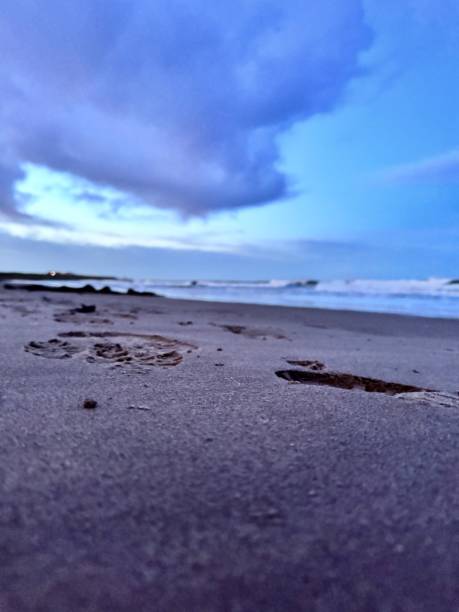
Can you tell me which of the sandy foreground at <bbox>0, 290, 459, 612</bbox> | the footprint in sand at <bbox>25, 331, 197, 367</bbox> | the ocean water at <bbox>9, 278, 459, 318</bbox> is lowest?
the sandy foreground at <bbox>0, 290, 459, 612</bbox>

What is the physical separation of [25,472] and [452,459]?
96 centimetres

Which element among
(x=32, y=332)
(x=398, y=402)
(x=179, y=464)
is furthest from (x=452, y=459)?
(x=32, y=332)

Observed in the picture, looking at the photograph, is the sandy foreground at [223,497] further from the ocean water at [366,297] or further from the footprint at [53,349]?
the ocean water at [366,297]

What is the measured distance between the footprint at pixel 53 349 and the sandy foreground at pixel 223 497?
437 mm

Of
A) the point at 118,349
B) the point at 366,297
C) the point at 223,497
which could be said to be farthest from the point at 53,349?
the point at 366,297

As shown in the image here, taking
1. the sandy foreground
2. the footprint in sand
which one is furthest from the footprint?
the sandy foreground

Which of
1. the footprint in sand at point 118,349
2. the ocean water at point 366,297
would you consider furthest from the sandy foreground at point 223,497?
the ocean water at point 366,297

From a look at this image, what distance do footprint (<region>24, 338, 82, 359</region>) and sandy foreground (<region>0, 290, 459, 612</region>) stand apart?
44cm

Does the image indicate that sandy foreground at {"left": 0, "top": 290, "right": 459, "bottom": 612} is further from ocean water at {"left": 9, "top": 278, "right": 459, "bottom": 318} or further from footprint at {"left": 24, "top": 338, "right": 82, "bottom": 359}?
ocean water at {"left": 9, "top": 278, "right": 459, "bottom": 318}

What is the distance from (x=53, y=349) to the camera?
2035mm

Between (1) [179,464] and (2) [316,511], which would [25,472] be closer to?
(1) [179,464]

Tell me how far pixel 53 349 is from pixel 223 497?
1.64 m

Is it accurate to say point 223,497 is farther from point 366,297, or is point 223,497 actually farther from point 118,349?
point 366,297

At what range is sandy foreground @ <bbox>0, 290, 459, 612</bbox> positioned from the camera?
0.52 meters
